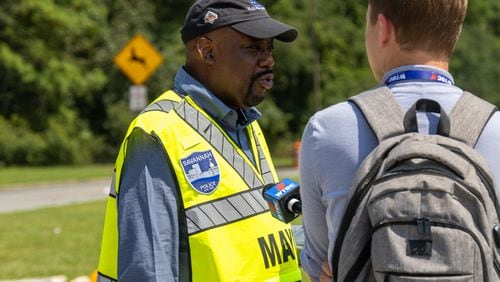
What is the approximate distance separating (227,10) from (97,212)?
1266cm

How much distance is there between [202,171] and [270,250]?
386 millimetres

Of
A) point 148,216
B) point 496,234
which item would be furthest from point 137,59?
point 496,234

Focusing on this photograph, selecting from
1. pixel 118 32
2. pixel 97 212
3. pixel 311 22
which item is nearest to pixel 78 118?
pixel 118 32

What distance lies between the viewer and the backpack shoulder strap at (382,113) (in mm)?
2092

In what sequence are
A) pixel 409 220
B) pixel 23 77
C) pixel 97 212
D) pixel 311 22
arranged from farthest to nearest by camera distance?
1. pixel 311 22
2. pixel 23 77
3. pixel 97 212
4. pixel 409 220

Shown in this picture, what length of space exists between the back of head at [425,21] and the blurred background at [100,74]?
23205 mm

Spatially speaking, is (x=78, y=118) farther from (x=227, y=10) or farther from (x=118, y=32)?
(x=227, y=10)

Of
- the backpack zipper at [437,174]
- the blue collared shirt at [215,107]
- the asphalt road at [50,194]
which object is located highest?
the blue collared shirt at [215,107]

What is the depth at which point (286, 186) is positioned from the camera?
2.72m

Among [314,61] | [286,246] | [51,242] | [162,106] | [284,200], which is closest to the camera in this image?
[284,200]

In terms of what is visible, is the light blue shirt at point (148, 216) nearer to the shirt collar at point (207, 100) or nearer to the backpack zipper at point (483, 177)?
the shirt collar at point (207, 100)

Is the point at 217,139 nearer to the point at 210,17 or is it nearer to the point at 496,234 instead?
the point at 210,17

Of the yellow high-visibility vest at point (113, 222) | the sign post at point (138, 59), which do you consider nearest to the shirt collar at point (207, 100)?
the yellow high-visibility vest at point (113, 222)

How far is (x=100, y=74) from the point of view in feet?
131
